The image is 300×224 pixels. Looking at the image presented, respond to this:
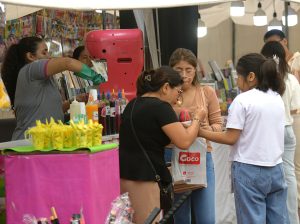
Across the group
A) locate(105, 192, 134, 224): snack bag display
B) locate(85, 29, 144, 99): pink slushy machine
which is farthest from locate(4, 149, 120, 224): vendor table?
locate(85, 29, 144, 99): pink slushy machine

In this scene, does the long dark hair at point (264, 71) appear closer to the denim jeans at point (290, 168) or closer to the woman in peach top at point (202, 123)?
the woman in peach top at point (202, 123)

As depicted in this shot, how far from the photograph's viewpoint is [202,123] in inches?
195

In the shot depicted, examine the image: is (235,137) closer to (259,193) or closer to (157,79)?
(259,193)

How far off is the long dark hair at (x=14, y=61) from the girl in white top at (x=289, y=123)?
2312mm

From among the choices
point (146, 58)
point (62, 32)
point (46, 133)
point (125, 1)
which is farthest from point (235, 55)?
point (46, 133)

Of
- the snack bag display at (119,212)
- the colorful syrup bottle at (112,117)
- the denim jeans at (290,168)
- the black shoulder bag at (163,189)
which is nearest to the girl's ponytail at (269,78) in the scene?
the black shoulder bag at (163,189)

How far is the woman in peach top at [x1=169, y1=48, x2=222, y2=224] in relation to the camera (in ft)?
16.4

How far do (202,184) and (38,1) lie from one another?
1.91 m

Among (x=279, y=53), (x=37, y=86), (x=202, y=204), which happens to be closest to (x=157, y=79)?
(x=37, y=86)

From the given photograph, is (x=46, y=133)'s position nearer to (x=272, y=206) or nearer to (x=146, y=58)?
(x=272, y=206)

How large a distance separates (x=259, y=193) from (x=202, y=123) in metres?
0.71

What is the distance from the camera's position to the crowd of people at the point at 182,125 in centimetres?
423

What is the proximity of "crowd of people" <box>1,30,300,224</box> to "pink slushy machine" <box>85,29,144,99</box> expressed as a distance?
29.5 inches

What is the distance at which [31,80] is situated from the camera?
4812 mm
